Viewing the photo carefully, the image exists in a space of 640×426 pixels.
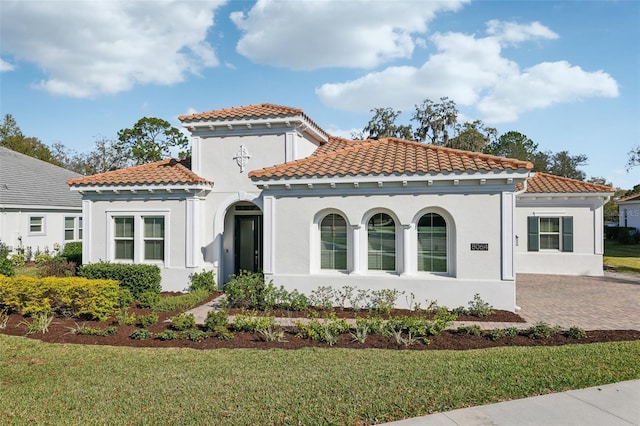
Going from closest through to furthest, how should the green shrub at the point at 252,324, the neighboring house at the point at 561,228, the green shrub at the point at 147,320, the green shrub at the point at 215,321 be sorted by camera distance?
the green shrub at the point at 252,324 → the green shrub at the point at 215,321 → the green shrub at the point at 147,320 → the neighboring house at the point at 561,228

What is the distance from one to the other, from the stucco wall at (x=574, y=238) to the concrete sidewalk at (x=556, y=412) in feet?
45.9

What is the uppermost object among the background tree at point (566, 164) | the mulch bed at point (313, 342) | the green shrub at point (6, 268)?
the background tree at point (566, 164)

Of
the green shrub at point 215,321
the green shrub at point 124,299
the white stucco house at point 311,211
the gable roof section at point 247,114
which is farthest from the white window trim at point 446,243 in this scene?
the green shrub at point 124,299

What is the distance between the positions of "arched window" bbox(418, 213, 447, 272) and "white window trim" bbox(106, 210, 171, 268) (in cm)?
832

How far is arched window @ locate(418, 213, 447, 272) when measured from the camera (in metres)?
11.5

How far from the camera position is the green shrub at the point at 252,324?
8.75 m

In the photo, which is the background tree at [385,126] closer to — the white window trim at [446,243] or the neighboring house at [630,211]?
the neighboring house at [630,211]

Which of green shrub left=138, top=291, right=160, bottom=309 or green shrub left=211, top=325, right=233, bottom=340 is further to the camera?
green shrub left=138, top=291, right=160, bottom=309

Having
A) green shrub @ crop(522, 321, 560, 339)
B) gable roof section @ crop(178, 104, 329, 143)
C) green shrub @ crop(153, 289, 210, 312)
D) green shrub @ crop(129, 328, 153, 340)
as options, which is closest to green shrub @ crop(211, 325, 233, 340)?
green shrub @ crop(129, 328, 153, 340)

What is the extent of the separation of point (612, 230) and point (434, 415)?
1914 inches

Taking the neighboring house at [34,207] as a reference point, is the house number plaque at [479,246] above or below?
below

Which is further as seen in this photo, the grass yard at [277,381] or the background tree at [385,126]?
the background tree at [385,126]

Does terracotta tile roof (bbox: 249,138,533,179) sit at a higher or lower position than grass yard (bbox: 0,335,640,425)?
higher

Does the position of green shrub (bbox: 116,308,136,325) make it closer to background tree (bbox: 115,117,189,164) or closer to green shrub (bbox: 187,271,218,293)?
green shrub (bbox: 187,271,218,293)
